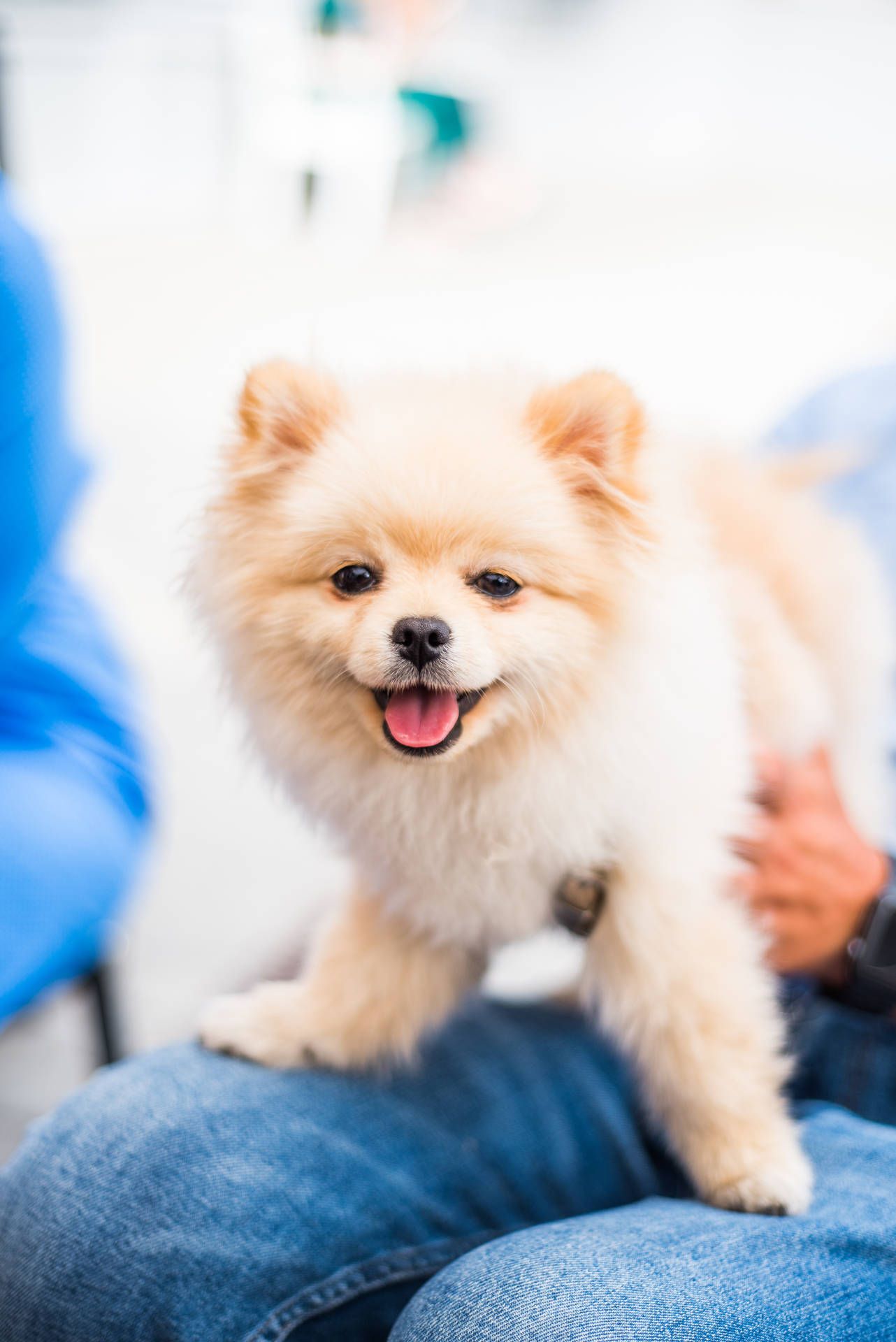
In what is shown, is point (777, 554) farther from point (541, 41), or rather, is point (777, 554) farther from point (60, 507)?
point (541, 41)

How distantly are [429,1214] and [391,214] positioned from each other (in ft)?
8.57

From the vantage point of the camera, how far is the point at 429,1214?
0.99 meters

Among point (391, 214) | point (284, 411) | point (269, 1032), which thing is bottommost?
point (269, 1032)

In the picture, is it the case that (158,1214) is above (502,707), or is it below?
below

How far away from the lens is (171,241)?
2.83m

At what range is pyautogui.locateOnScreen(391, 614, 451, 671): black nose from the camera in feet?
2.53

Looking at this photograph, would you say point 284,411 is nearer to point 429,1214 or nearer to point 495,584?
point 495,584

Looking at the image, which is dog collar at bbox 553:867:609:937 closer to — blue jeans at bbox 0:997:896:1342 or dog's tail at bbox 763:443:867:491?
blue jeans at bbox 0:997:896:1342

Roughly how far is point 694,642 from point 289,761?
422mm

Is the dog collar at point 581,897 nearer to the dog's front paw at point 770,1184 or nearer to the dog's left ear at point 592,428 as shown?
the dog's front paw at point 770,1184

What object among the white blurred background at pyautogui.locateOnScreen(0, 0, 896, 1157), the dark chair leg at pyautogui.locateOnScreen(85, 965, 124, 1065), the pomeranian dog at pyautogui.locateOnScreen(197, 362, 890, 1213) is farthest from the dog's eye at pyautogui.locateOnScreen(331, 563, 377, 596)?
the white blurred background at pyautogui.locateOnScreen(0, 0, 896, 1157)

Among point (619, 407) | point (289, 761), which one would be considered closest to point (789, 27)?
point (619, 407)

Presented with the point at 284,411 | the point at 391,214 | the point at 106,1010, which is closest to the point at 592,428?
the point at 284,411

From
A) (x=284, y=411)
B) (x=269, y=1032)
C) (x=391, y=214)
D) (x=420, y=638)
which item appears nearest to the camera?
(x=420, y=638)
